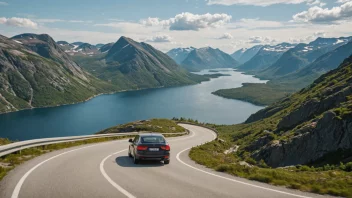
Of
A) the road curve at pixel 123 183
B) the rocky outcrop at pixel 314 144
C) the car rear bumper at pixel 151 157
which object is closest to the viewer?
the road curve at pixel 123 183

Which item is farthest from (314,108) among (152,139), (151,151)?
(151,151)

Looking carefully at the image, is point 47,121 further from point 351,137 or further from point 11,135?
point 351,137

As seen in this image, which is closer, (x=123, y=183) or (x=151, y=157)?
(x=123, y=183)

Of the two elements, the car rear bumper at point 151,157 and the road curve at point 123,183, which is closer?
the road curve at point 123,183

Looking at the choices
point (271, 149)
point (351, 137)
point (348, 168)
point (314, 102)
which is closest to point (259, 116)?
point (314, 102)

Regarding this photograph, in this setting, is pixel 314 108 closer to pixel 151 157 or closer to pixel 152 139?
pixel 152 139

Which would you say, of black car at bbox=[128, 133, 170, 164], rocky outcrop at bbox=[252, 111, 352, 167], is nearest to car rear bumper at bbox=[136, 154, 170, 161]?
black car at bbox=[128, 133, 170, 164]

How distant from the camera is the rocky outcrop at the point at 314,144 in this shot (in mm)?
25109

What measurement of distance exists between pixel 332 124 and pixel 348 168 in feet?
36.7

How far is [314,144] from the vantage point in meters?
27.7

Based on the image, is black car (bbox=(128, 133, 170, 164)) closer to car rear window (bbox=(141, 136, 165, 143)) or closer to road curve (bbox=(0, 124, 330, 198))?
car rear window (bbox=(141, 136, 165, 143))

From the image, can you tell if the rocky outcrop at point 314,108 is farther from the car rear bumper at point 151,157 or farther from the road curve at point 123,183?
the road curve at point 123,183

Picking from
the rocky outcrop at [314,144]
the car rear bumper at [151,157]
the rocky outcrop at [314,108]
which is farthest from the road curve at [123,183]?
the rocky outcrop at [314,108]

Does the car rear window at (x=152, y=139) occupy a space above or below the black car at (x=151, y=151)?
above
